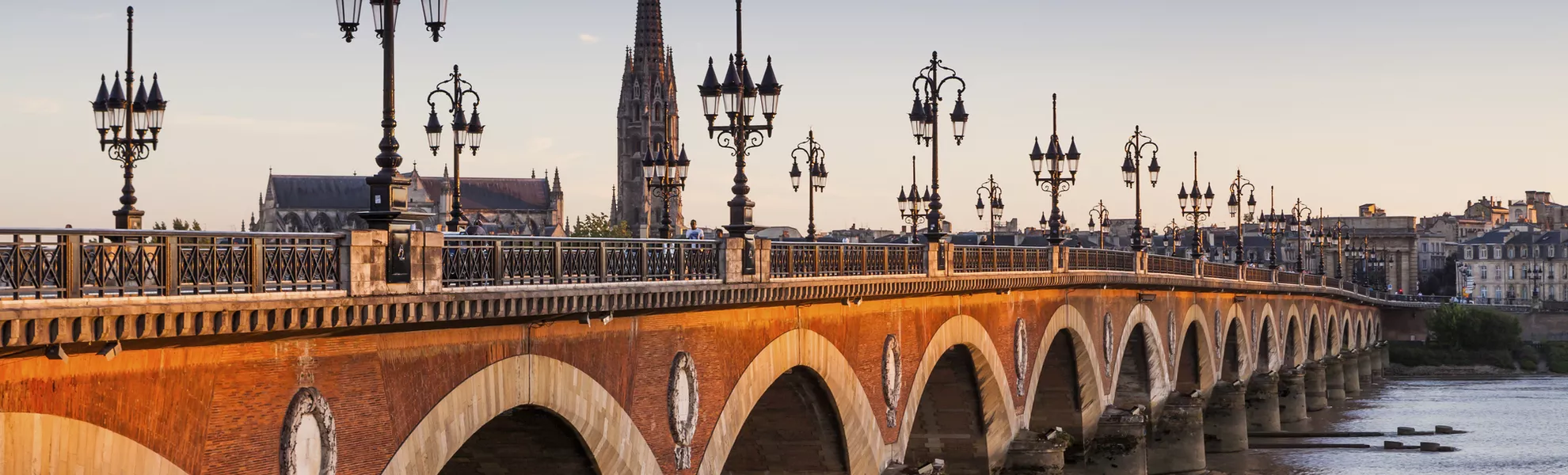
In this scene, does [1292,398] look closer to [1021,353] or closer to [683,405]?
[1021,353]

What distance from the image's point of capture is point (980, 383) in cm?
3484

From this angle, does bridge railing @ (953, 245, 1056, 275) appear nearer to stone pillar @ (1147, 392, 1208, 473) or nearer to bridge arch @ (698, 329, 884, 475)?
bridge arch @ (698, 329, 884, 475)

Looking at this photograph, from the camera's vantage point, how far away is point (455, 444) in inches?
603

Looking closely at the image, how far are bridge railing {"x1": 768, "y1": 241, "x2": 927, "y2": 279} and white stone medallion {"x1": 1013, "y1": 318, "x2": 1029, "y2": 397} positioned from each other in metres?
7.69

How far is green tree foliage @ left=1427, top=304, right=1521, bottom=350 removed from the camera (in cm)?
11106

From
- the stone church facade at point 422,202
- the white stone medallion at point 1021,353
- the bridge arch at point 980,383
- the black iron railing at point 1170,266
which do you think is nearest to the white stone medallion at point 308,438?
the bridge arch at point 980,383

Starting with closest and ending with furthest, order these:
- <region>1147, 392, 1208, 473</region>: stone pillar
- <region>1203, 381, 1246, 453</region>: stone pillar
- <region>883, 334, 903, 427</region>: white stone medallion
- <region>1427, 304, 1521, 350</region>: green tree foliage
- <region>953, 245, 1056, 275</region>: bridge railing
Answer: <region>883, 334, 903, 427</region>: white stone medallion < <region>953, 245, 1056, 275</region>: bridge railing < <region>1147, 392, 1208, 473</region>: stone pillar < <region>1203, 381, 1246, 453</region>: stone pillar < <region>1427, 304, 1521, 350</region>: green tree foliage

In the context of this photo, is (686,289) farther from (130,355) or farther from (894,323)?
(894,323)

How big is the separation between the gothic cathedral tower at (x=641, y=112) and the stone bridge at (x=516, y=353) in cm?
8084

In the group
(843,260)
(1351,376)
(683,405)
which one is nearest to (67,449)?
(683,405)

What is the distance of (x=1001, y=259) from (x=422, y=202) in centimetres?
8222

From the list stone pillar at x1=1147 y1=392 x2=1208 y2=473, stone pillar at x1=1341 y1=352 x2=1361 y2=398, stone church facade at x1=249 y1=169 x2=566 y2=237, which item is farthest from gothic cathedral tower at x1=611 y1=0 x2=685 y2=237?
stone pillar at x1=1147 y1=392 x2=1208 y2=473

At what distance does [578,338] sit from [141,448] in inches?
253

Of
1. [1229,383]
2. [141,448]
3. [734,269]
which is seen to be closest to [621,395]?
[734,269]
